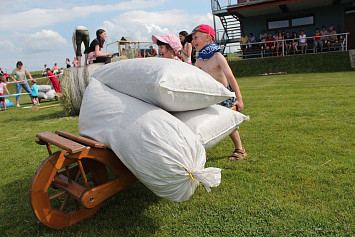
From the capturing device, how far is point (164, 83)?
6.36 feet

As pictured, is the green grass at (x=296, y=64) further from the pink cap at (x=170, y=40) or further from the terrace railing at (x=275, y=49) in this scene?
the pink cap at (x=170, y=40)

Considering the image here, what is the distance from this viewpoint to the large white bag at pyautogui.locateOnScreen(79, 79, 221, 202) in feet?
5.69

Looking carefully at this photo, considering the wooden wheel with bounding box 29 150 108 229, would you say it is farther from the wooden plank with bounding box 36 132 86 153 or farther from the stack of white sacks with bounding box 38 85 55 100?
the stack of white sacks with bounding box 38 85 55 100

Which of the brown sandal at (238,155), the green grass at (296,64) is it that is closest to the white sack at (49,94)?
the green grass at (296,64)

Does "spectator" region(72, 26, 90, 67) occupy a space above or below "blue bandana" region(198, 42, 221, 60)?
above

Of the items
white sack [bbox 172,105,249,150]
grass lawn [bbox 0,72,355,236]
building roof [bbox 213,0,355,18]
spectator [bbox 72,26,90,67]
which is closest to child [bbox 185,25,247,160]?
grass lawn [bbox 0,72,355,236]

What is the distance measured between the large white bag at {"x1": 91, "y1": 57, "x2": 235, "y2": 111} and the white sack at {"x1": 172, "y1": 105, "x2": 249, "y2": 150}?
0.30 feet

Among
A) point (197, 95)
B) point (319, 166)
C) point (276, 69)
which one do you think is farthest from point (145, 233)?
point (276, 69)

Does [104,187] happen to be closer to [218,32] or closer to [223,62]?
[223,62]

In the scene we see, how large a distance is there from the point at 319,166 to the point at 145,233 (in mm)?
1922

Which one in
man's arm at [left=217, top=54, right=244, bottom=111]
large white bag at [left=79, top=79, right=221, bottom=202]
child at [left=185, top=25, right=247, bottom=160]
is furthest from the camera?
child at [left=185, top=25, right=247, bottom=160]

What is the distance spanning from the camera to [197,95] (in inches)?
88.7

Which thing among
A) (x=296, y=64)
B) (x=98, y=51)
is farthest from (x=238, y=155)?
(x=296, y=64)

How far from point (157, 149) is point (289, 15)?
20.3 meters
